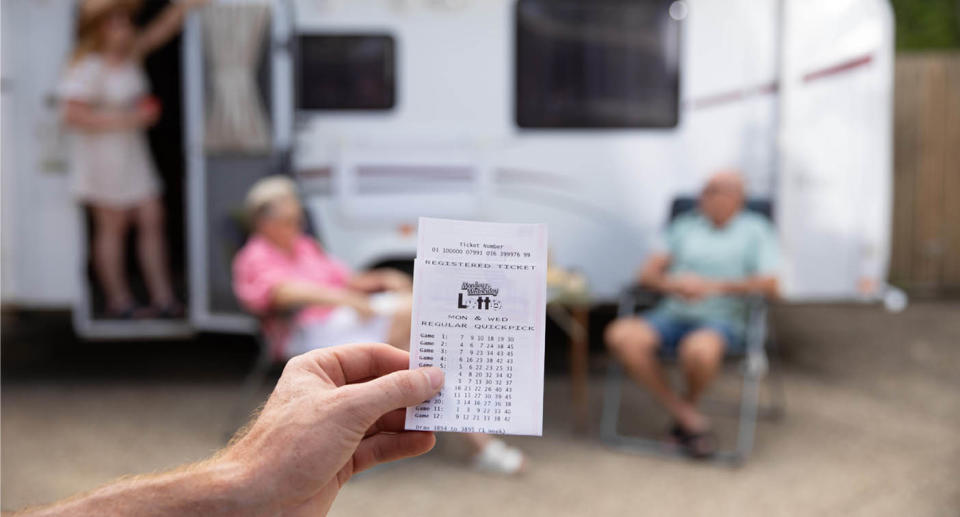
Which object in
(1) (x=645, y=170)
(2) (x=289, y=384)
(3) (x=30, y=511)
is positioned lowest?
(3) (x=30, y=511)

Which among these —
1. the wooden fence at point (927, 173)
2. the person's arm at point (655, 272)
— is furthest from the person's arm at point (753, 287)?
the wooden fence at point (927, 173)

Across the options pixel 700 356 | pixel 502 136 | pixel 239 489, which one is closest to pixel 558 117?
pixel 502 136

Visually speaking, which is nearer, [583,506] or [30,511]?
[30,511]

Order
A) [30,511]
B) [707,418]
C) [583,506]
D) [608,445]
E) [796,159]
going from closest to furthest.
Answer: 1. [30,511]
2. [583,506]
3. [608,445]
4. [707,418]
5. [796,159]

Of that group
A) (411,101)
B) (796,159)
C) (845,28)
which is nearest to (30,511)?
(411,101)

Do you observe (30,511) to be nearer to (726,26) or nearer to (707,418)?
(707,418)

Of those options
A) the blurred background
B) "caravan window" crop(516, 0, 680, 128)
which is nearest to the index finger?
the blurred background

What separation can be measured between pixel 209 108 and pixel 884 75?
3.39 meters

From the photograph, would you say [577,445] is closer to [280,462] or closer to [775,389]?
[775,389]

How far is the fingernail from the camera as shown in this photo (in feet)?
3.07

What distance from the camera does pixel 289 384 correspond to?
0.98 m

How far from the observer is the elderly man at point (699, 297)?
339 cm

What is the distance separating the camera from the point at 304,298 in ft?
10.7

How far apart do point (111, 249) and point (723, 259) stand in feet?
10.4
